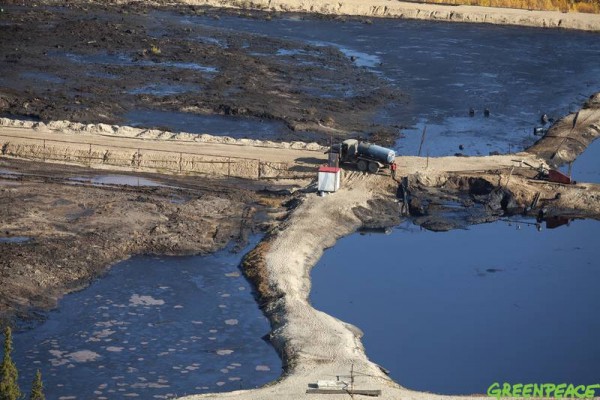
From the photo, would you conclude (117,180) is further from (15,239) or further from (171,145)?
(15,239)

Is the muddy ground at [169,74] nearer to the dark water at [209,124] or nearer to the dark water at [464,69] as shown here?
the dark water at [209,124]

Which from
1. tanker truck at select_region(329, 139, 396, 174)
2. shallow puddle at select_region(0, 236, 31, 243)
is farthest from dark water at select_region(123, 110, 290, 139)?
shallow puddle at select_region(0, 236, 31, 243)

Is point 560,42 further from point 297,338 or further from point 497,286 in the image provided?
point 297,338

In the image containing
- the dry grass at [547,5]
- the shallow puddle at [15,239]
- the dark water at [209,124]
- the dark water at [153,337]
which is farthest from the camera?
the dry grass at [547,5]

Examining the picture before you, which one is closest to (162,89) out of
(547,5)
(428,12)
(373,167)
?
(373,167)

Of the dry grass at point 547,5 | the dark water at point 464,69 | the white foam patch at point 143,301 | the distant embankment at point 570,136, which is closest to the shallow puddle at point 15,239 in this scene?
the white foam patch at point 143,301

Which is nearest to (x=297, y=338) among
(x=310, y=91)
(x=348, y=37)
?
(x=310, y=91)

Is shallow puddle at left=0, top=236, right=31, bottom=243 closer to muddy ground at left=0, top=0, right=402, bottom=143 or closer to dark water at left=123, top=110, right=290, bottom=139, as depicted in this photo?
dark water at left=123, top=110, right=290, bottom=139
